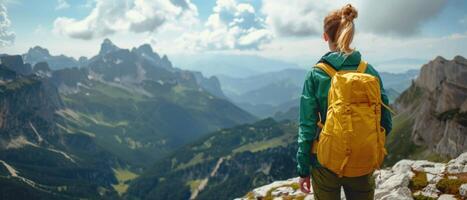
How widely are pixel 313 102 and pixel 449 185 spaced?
53.8 ft

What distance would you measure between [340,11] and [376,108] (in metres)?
2.59

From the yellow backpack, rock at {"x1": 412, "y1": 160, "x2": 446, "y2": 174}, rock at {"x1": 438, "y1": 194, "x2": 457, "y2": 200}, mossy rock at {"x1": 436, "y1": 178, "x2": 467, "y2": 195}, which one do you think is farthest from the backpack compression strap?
rock at {"x1": 412, "y1": 160, "x2": 446, "y2": 174}

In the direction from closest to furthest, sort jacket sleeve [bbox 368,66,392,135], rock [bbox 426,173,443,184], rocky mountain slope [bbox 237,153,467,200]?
jacket sleeve [bbox 368,66,392,135] → rocky mountain slope [bbox 237,153,467,200] → rock [bbox 426,173,443,184]

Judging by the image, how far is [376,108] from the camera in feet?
34.0

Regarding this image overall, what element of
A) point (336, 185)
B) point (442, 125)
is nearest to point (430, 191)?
point (336, 185)

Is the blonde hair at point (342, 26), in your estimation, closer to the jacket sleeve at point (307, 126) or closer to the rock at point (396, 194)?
the jacket sleeve at point (307, 126)

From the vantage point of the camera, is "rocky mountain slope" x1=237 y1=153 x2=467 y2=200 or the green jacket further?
"rocky mountain slope" x1=237 y1=153 x2=467 y2=200

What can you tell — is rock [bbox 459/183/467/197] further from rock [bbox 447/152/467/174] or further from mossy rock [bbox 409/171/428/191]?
rock [bbox 447/152/467/174]

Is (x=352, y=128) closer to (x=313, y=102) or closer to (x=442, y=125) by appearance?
(x=313, y=102)

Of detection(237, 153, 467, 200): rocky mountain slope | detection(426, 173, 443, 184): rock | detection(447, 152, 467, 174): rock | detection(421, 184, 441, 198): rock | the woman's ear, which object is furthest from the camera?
detection(447, 152, 467, 174): rock

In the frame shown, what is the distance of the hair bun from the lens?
10914 millimetres

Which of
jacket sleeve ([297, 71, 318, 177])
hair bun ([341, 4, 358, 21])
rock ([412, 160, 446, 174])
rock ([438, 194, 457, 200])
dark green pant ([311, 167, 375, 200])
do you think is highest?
hair bun ([341, 4, 358, 21])

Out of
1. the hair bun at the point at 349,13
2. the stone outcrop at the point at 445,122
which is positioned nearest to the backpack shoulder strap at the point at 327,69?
the hair bun at the point at 349,13

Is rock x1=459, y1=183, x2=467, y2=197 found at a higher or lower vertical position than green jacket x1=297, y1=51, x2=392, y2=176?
lower
